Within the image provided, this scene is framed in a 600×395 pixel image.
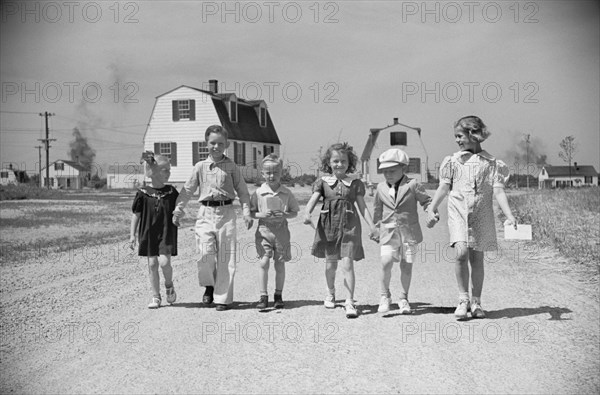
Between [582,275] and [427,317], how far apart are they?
403 centimetres

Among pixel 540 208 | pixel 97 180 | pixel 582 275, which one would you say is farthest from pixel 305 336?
pixel 97 180

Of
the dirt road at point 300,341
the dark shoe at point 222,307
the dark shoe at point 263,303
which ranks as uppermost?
the dark shoe at point 263,303

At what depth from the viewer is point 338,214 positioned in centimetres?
643

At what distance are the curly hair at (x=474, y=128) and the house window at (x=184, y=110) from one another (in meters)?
23.0

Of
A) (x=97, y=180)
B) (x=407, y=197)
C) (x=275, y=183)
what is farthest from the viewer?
(x=97, y=180)

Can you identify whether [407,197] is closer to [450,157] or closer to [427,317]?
[450,157]

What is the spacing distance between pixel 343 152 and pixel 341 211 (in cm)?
59

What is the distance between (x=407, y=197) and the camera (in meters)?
6.17

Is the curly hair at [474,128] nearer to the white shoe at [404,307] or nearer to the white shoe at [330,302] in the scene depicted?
the white shoe at [404,307]

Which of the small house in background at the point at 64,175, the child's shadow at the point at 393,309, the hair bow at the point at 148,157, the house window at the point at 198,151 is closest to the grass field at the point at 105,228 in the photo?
the house window at the point at 198,151

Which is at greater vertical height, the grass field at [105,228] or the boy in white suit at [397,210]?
the boy in white suit at [397,210]

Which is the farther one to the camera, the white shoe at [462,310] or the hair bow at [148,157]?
the hair bow at [148,157]

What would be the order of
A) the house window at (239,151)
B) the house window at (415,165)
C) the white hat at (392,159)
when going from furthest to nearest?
the house window at (239,151) < the house window at (415,165) < the white hat at (392,159)

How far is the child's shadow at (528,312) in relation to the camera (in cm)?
651
